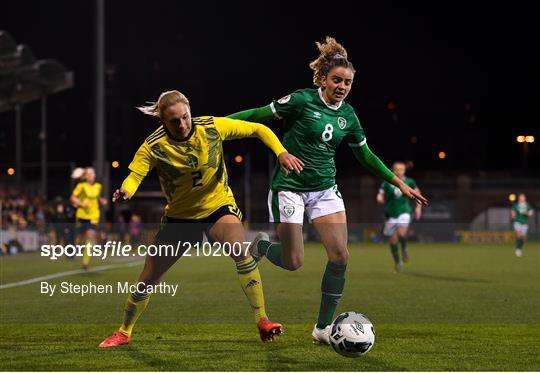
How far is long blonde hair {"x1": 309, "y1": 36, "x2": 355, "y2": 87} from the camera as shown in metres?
7.96

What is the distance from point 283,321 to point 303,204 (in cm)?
217

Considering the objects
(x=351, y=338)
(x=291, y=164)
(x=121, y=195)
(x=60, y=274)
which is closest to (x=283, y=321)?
(x=351, y=338)

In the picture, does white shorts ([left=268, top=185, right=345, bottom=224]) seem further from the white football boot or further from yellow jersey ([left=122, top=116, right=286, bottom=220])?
the white football boot

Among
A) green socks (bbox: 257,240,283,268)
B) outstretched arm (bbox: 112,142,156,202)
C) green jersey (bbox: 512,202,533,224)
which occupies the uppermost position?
outstretched arm (bbox: 112,142,156,202)

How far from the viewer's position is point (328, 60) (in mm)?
8039

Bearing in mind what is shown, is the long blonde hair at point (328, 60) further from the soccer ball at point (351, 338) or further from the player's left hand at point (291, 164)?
the soccer ball at point (351, 338)

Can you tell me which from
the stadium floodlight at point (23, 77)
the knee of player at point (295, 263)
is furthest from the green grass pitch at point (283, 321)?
the stadium floodlight at point (23, 77)

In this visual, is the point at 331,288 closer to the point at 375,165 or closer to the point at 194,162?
the point at 375,165

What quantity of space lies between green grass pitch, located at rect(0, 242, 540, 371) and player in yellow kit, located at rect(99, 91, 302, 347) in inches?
20.7

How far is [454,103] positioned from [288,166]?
64.4 m

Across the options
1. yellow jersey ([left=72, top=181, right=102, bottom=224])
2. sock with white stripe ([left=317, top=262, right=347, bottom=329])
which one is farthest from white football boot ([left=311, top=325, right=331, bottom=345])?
yellow jersey ([left=72, top=181, right=102, bottom=224])

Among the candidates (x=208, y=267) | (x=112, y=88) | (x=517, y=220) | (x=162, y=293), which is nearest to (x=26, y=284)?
(x=162, y=293)

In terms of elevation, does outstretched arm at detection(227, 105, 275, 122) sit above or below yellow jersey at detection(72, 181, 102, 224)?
above

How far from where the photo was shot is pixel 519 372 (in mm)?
6480
